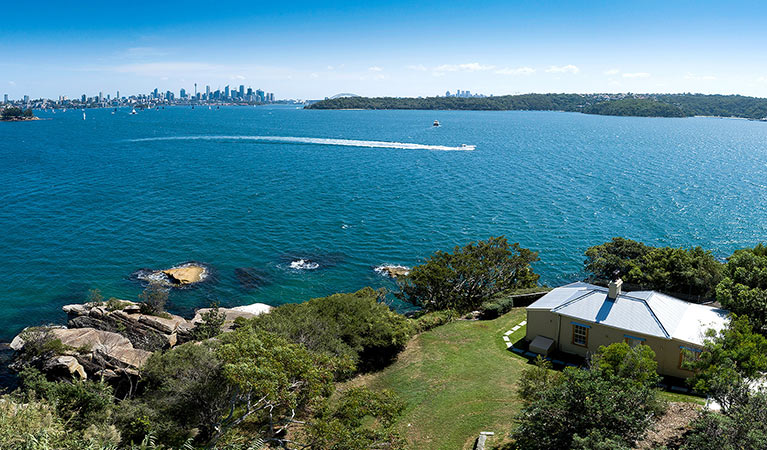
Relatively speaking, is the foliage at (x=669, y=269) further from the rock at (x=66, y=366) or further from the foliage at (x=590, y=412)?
the rock at (x=66, y=366)

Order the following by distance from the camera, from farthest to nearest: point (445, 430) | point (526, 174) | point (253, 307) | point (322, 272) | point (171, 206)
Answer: point (526, 174)
point (171, 206)
point (322, 272)
point (253, 307)
point (445, 430)

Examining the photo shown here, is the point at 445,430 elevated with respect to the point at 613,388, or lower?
lower

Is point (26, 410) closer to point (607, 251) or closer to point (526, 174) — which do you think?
point (607, 251)

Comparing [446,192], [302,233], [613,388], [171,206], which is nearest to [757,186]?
[446,192]

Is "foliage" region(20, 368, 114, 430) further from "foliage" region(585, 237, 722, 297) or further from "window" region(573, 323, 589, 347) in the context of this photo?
"foliage" region(585, 237, 722, 297)

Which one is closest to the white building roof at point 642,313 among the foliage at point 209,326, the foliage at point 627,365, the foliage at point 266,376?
the foliage at point 627,365

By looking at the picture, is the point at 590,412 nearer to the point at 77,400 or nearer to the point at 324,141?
the point at 77,400
